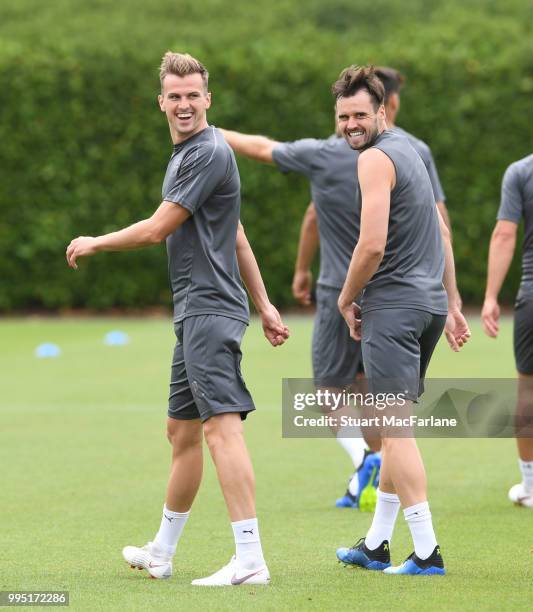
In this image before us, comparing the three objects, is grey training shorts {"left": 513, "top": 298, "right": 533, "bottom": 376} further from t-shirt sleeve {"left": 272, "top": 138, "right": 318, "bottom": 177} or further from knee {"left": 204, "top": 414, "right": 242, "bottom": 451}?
knee {"left": 204, "top": 414, "right": 242, "bottom": 451}

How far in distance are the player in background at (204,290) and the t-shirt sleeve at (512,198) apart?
7.82 ft

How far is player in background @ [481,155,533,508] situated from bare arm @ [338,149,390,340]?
80.1 inches

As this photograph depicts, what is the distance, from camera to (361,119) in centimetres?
561

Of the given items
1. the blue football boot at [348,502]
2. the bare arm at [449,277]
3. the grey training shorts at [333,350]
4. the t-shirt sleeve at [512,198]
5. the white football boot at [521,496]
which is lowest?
the blue football boot at [348,502]

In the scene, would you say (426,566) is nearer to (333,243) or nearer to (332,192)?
(333,243)

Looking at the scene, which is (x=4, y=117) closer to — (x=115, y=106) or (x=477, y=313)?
(x=115, y=106)

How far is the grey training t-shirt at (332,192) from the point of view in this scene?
7676 mm

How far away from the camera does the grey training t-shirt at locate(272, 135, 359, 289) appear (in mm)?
7676

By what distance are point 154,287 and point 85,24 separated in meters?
9.64

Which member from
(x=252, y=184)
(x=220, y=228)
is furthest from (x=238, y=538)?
(x=252, y=184)

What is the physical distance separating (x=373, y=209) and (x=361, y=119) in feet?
1.43

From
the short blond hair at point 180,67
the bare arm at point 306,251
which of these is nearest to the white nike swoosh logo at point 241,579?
the short blond hair at point 180,67

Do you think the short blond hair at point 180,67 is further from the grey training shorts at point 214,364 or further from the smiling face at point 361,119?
the grey training shorts at point 214,364

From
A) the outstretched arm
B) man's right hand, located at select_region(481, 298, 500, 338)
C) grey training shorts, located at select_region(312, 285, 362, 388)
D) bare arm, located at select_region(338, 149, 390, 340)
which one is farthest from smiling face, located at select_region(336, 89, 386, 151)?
man's right hand, located at select_region(481, 298, 500, 338)
